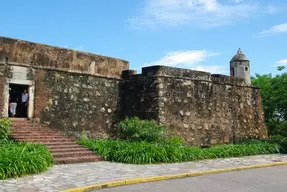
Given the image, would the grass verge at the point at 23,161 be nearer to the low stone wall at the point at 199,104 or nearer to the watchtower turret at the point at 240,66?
the low stone wall at the point at 199,104

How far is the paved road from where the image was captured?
5988mm

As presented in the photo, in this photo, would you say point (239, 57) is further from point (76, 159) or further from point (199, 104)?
point (76, 159)

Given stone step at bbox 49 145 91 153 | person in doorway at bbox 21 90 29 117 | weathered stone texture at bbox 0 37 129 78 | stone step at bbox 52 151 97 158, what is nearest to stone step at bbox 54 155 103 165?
stone step at bbox 52 151 97 158

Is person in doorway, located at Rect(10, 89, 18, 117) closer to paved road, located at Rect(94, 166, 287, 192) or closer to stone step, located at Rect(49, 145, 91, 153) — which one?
stone step, located at Rect(49, 145, 91, 153)

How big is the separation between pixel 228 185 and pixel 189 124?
262 inches

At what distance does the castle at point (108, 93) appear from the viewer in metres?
10.9

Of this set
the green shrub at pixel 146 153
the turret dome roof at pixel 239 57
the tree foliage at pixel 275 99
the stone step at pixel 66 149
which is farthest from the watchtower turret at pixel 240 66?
the stone step at pixel 66 149

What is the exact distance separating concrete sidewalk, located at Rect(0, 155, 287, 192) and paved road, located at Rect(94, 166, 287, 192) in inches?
→ 23.1

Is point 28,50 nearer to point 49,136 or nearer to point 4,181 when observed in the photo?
point 49,136

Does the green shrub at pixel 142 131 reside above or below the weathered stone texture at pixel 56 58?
below

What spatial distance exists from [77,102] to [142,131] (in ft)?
9.06

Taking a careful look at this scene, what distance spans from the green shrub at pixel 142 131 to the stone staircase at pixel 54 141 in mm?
1987

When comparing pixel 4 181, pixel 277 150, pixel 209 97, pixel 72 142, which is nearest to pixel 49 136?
pixel 72 142

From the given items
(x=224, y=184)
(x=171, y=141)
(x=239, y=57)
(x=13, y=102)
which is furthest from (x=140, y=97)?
(x=239, y=57)
